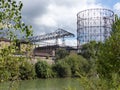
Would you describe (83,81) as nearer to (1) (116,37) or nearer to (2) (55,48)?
(1) (116,37)

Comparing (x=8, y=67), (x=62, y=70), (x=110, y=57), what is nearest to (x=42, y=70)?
(x=62, y=70)

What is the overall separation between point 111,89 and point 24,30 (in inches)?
76.2

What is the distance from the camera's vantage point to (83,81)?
5.71m

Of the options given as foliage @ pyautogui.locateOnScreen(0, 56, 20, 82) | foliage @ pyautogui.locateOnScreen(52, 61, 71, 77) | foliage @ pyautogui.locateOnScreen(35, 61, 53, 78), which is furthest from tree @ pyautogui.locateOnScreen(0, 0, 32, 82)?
foliage @ pyautogui.locateOnScreen(52, 61, 71, 77)

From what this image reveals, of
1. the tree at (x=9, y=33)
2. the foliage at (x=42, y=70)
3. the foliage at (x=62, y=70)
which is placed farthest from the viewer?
the foliage at (x=62, y=70)

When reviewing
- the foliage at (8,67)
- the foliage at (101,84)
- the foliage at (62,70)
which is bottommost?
the foliage at (62,70)

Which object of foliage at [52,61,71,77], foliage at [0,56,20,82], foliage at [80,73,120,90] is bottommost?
foliage at [52,61,71,77]

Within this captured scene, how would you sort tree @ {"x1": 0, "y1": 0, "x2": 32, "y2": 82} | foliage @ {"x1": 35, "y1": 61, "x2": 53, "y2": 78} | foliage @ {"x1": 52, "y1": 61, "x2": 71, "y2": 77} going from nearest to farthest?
tree @ {"x1": 0, "y1": 0, "x2": 32, "y2": 82} → foliage @ {"x1": 35, "y1": 61, "x2": 53, "y2": 78} → foliage @ {"x1": 52, "y1": 61, "x2": 71, "y2": 77}

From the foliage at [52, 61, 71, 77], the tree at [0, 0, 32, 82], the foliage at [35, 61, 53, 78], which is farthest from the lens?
the foliage at [52, 61, 71, 77]

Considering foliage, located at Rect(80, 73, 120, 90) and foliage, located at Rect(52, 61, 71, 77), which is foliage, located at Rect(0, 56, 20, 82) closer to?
foliage, located at Rect(80, 73, 120, 90)

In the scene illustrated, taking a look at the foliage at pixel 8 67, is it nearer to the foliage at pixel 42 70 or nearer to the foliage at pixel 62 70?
the foliage at pixel 42 70

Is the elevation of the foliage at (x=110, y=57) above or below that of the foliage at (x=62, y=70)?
above

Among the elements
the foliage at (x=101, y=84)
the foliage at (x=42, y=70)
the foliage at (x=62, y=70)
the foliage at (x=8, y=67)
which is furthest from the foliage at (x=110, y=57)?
the foliage at (x=62, y=70)

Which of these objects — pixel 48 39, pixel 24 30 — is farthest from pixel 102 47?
pixel 48 39
